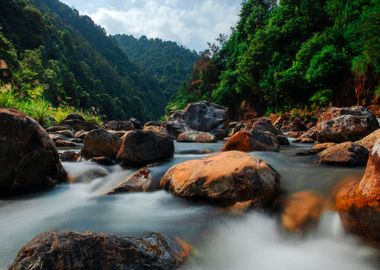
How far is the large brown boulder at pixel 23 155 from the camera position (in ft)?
20.2

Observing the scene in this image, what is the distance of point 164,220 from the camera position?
4.80m

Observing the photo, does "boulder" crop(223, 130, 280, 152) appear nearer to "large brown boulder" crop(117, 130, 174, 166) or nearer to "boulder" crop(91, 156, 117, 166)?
"large brown boulder" crop(117, 130, 174, 166)

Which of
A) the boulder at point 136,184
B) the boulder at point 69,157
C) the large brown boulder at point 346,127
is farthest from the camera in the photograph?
the large brown boulder at point 346,127

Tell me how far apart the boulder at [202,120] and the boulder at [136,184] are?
10.9 meters

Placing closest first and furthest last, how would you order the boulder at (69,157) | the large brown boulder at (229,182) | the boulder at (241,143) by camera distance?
the large brown boulder at (229,182), the boulder at (69,157), the boulder at (241,143)

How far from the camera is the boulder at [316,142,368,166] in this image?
6.64 metres

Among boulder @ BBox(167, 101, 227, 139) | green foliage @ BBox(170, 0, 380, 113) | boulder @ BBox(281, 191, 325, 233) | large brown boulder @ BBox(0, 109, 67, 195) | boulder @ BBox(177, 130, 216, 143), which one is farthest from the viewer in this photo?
green foliage @ BBox(170, 0, 380, 113)

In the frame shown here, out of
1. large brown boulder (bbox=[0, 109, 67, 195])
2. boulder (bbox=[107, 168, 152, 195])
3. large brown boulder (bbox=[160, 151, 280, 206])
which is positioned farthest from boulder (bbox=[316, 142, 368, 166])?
large brown boulder (bbox=[0, 109, 67, 195])

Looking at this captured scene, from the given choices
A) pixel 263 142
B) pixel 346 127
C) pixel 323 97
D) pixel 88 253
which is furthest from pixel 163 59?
pixel 88 253

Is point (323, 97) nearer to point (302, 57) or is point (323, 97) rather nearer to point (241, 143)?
point (302, 57)

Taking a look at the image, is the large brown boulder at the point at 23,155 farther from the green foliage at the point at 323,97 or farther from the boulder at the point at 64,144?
the green foliage at the point at 323,97

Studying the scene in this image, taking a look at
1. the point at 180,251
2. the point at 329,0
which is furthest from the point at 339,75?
the point at 180,251

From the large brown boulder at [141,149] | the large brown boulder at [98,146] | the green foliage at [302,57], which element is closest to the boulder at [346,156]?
the large brown boulder at [141,149]

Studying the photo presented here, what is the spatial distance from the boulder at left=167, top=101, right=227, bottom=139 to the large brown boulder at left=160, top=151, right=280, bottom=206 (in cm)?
1192
